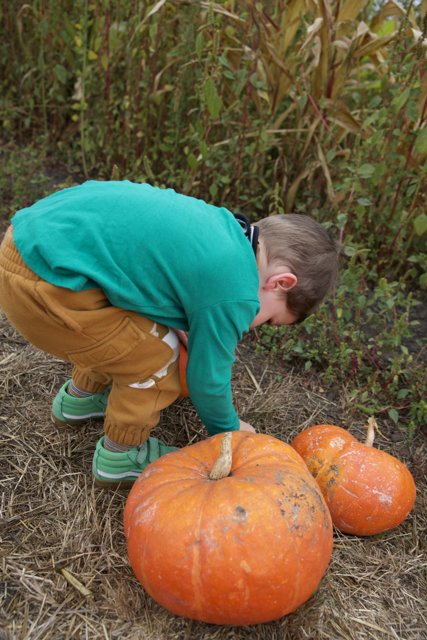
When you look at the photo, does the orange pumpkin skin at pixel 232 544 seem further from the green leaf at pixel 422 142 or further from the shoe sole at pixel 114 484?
the green leaf at pixel 422 142

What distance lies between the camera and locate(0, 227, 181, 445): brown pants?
1855mm

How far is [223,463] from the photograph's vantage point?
181cm

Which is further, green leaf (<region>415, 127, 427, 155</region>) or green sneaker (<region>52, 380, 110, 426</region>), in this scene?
green leaf (<region>415, 127, 427, 155</region>)

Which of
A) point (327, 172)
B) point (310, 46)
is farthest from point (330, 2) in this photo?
point (327, 172)

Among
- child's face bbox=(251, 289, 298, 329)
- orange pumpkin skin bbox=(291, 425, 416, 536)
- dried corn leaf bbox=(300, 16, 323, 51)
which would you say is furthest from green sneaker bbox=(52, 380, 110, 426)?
dried corn leaf bbox=(300, 16, 323, 51)

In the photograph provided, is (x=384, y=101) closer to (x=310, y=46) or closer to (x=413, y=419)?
(x=310, y=46)

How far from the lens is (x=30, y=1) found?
14.6ft

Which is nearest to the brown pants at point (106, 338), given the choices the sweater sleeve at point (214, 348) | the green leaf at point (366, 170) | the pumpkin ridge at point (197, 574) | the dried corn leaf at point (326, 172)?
the sweater sleeve at point (214, 348)

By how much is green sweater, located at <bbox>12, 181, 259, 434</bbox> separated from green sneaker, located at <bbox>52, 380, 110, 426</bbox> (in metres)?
0.65

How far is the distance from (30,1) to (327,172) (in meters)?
2.72

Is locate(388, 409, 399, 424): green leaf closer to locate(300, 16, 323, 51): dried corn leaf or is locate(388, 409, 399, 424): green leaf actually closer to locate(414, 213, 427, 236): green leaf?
locate(414, 213, 427, 236): green leaf

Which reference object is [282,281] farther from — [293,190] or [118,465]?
[293,190]

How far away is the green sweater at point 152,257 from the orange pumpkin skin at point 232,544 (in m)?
0.40

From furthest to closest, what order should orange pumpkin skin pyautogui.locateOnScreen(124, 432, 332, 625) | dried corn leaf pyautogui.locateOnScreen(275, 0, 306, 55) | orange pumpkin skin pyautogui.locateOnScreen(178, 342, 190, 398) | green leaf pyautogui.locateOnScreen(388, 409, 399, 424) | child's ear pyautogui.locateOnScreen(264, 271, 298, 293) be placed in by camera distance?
dried corn leaf pyautogui.locateOnScreen(275, 0, 306, 55)
green leaf pyautogui.locateOnScreen(388, 409, 399, 424)
orange pumpkin skin pyautogui.locateOnScreen(178, 342, 190, 398)
child's ear pyautogui.locateOnScreen(264, 271, 298, 293)
orange pumpkin skin pyautogui.locateOnScreen(124, 432, 332, 625)
